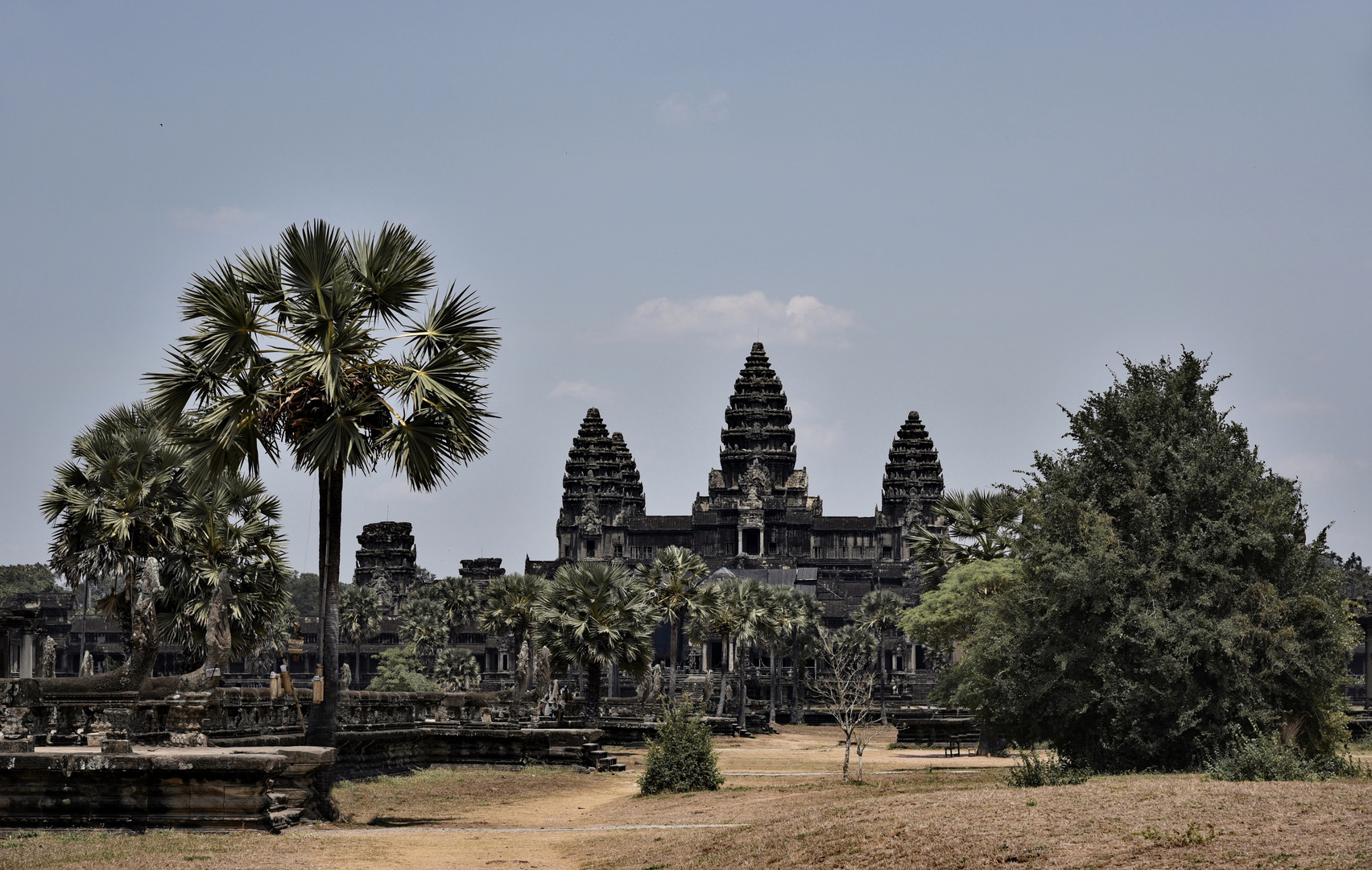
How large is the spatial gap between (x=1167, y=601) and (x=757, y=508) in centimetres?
14363

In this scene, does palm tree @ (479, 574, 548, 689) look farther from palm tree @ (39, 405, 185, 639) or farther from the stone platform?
the stone platform

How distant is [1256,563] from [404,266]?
57.4ft

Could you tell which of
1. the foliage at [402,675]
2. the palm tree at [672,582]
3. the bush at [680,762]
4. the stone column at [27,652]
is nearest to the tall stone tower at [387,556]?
the foliage at [402,675]

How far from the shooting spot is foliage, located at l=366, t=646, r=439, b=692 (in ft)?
324

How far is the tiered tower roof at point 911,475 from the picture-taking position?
17575 cm

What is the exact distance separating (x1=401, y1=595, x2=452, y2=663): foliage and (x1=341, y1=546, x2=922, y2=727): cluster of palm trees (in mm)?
103

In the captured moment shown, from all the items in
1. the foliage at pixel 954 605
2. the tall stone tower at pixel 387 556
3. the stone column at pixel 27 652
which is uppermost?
the tall stone tower at pixel 387 556

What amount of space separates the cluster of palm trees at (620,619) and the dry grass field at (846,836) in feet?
→ 43.1

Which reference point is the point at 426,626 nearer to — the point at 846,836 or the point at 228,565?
the point at 228,565

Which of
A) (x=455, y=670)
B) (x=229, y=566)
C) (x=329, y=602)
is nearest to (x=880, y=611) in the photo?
(x=455, y=670)

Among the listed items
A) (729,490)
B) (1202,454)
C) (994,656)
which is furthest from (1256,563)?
(729,490)

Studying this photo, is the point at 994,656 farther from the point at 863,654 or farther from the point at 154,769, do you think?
the point at 863,654

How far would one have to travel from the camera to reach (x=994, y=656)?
1172 inches

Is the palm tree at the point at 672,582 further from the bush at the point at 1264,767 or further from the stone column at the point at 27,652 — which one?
the bush at the point at 1264,767
